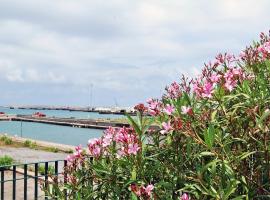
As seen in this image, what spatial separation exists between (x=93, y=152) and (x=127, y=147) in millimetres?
552

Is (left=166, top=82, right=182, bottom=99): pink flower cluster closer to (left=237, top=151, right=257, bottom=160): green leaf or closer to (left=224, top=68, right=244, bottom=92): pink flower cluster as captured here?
(left=224, top=68, right=244, bottom=92): pink flower cluster

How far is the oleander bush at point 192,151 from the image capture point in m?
3.10

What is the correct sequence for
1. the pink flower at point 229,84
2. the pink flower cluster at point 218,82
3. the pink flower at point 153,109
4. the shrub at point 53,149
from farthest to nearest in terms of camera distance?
the shrub at point 53,149
the pink flower at point 153,109
the pink flower at point 229,84
the pink flower cluster at point 218,82

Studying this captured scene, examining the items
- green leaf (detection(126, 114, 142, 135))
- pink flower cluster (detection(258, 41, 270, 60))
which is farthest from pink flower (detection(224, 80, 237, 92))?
pink flower cluster (detection(258, 41, 270, 60))

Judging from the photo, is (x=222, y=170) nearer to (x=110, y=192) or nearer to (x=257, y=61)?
(x=110, y=192)

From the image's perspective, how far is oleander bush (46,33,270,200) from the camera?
3.10m

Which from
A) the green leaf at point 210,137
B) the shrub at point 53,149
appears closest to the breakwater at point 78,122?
the shrub at point 53,149

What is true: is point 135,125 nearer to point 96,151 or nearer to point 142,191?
point 96,151

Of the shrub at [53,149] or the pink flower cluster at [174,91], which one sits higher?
the pink flower cluster at [174,91]

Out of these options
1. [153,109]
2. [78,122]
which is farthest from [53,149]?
[78,122]

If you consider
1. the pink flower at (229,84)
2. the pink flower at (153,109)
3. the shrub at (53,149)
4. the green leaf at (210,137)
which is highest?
the pink flower at (229,84)

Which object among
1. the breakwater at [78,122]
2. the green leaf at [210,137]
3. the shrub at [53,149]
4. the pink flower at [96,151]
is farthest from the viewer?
the breakwater at [78,122]

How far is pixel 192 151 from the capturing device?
3.28 meters

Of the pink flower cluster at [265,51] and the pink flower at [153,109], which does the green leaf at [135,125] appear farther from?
the pink flower cluster at [265,51]
